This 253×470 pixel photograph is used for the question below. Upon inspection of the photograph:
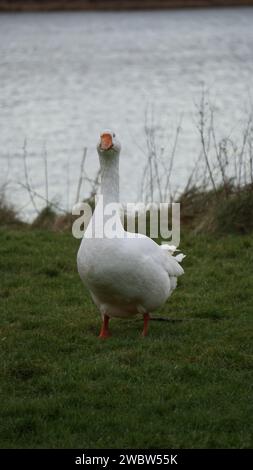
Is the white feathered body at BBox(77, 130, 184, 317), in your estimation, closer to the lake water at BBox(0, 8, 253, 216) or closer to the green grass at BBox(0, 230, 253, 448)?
the green grass at BBox(0, 230, 253, 448)

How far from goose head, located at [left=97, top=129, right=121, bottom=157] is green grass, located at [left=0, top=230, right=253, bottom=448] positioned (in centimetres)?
164

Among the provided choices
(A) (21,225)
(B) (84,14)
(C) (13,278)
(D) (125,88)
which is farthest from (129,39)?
(C) (13,278)

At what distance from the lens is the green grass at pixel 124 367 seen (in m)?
5.51

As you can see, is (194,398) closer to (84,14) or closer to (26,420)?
(26,420)

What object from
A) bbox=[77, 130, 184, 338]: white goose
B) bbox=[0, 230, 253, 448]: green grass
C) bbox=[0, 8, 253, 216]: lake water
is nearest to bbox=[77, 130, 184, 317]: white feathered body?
bbox=[77, 130, 184, 338]: white goose

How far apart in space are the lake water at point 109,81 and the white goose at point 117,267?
7.35 meters

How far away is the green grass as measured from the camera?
5.51 metres

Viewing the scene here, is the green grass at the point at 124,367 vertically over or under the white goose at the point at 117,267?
under

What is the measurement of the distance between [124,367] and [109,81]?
26.7 m

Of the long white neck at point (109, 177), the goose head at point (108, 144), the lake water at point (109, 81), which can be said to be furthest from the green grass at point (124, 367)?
the lake water at point (109, 81)

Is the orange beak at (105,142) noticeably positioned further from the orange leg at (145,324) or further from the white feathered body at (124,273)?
the orange leg at (145,324)

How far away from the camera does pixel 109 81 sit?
106ft

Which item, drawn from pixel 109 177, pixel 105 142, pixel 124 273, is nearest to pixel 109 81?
pixel 109 177
